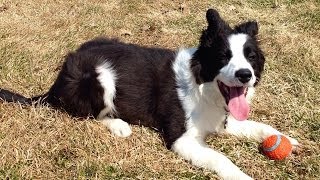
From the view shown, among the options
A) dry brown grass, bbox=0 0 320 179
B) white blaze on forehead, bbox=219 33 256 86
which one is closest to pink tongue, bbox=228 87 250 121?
white blaze on forehead, bbox=219 33 256 86

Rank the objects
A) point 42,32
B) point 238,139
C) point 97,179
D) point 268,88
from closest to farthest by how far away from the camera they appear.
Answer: point 97,179 < point 238,139 < point 268,88 < point 42,32

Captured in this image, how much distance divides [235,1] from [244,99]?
13.7ft

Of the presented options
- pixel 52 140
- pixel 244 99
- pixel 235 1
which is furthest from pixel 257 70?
pixel 235 1

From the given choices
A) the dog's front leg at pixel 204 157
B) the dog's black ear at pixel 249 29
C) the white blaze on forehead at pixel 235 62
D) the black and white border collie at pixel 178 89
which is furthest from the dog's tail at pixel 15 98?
the dog's black ear at pixel 249 29

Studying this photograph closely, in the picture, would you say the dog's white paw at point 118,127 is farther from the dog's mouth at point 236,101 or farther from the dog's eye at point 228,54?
the dog's eye at point 228,54

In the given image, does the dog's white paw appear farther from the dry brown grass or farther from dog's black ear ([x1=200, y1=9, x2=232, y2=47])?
dog's black ear ([x1=200, y1=9, x2=232, y2=47])

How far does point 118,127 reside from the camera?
14.0 feet

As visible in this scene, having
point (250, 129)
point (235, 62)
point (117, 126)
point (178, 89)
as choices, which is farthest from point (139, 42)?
point (235, 62)

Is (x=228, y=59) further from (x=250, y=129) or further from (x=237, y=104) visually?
(x=250, y=129)

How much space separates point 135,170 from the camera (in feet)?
12.4

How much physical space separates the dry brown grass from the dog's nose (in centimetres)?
81

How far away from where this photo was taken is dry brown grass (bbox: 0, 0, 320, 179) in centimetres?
379

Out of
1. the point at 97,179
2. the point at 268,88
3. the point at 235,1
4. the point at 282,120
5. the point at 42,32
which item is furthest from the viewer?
the point at 235,1

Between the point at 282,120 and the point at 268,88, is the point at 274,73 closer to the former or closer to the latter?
the point at 268,88
